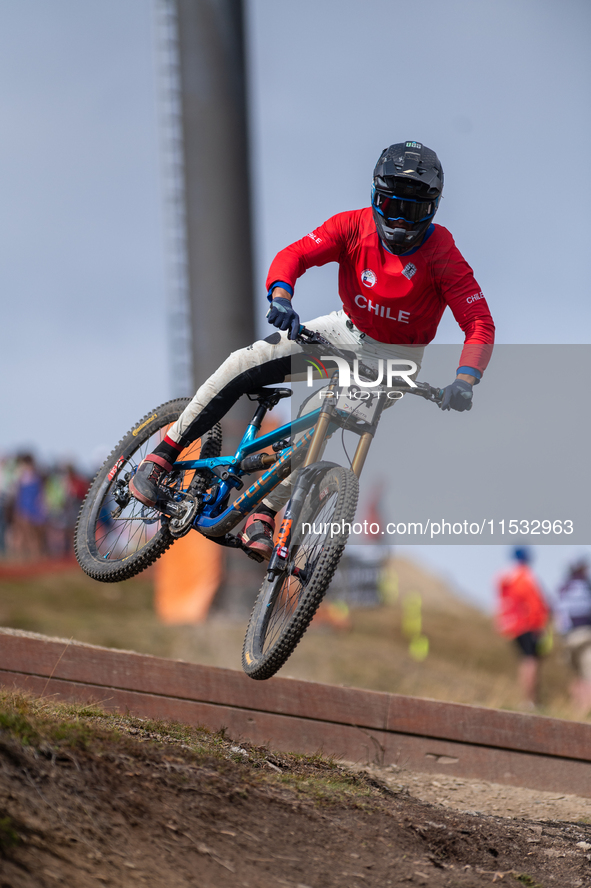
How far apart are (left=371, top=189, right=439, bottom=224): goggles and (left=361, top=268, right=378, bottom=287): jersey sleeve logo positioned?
0.36 meters

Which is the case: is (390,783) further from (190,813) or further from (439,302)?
(439,302)

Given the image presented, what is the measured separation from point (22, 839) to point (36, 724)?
0.91 meters

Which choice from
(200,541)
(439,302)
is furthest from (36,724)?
(200,541)

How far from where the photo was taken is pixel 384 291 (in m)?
5.28

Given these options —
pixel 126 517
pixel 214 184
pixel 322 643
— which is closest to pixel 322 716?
pixel 126 517

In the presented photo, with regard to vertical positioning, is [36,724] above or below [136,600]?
above

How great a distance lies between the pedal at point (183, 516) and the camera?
5641 millimetres

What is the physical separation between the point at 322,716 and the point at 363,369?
10.1ft

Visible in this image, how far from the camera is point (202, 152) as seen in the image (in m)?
14.5

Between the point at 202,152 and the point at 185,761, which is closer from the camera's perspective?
the point at 185,761

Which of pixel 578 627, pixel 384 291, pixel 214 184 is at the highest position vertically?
pixel 214 184

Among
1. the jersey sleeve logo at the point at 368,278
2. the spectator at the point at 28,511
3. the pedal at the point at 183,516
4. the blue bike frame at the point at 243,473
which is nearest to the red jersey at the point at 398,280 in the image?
the jersey sleeve logo at the point at 368,278

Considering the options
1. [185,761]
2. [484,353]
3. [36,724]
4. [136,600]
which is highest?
[484,353]

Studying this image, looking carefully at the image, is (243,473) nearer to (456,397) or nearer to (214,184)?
(456,397)
